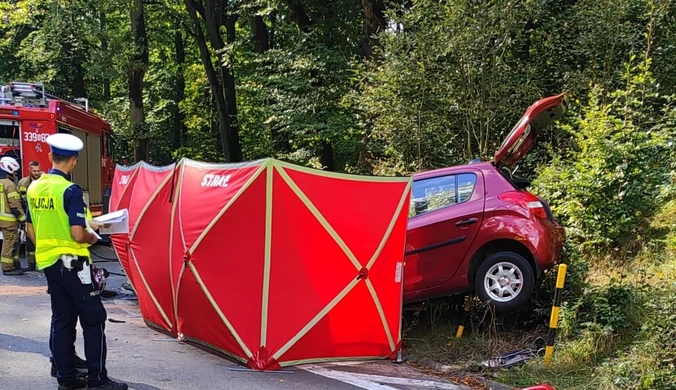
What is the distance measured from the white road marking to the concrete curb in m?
0.26

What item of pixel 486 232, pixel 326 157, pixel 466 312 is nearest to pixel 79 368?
pixel 466 312

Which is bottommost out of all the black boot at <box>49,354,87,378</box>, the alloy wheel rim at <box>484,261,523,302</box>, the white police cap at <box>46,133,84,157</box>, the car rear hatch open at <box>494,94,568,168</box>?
the black boot at <box>49,354,87,378</box>

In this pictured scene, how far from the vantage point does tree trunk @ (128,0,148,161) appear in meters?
18.5

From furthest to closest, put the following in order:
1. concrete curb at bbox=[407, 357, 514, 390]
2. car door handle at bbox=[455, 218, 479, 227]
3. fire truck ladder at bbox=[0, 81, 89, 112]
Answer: fire truck ladder at bbox=[0, 81, 89, 112] → car door handle at bbox=[455, 218, 479, 227] → concrete curb at bbox=[407, 357, 514, 390]

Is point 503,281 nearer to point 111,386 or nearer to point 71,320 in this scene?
point 111,386

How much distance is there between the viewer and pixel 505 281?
606 centimetres

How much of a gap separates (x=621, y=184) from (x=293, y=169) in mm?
4256

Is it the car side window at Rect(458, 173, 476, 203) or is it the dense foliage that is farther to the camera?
the car side window at Rect(458, 173, 476, 203)

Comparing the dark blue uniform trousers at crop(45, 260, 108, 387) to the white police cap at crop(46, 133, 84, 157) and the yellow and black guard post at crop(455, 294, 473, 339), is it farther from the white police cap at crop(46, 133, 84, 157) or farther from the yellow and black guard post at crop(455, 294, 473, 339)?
the yellow and black guard post at crop(455, 294, 473, 339)

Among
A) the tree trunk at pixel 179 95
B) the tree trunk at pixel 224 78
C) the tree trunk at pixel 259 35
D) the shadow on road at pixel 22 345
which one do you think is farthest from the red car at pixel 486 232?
the tree trunk at pixel 179 95

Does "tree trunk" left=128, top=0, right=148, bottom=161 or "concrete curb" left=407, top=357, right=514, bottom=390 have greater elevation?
"tree trunk" left=128, top=0, right=148, bottom=161

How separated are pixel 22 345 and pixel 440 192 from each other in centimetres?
479

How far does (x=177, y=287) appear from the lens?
20.0ft

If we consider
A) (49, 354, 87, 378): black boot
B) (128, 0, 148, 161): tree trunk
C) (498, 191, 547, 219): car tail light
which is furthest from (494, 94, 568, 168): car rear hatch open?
(128, 0, 148, 161): tree trunk
